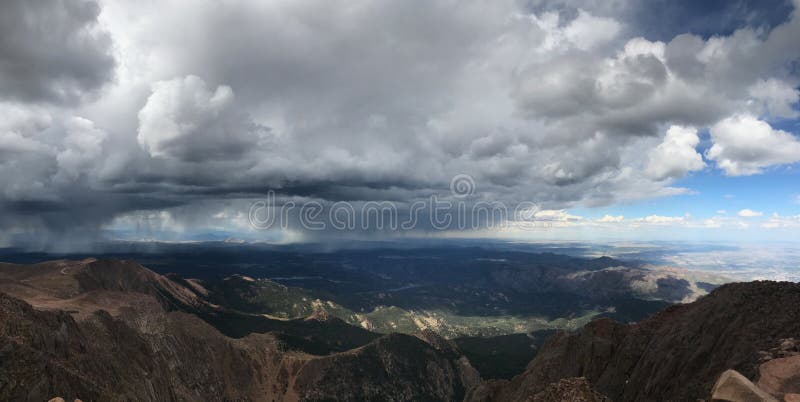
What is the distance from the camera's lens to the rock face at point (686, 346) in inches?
2457

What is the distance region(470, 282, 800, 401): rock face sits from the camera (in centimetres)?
6241

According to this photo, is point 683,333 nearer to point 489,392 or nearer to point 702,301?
point 702,301

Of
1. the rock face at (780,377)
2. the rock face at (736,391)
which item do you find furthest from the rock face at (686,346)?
the rock face at (736,391)

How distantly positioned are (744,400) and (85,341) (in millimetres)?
192443

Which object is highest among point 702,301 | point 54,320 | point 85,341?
point 702,301

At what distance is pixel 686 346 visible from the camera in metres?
76.9

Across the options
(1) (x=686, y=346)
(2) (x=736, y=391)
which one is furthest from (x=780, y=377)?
A: (1) (x=686, y=346)

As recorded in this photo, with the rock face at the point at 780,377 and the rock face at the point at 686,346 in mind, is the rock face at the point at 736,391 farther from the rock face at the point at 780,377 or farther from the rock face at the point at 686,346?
the rock face at the point at 686,346

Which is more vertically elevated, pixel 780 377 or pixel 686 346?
pixel 780 377

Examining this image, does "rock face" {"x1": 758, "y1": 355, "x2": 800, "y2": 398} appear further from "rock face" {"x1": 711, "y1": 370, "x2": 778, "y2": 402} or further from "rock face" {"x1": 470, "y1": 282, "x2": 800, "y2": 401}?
"rock face" {"x1": 711, "y1": 370, "x2": 778, "y2": 402}

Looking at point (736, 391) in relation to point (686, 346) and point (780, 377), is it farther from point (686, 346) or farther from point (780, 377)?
point (686, 346)

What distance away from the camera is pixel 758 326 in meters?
65.4

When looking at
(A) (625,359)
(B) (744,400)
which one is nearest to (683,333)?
(A) (625,359)

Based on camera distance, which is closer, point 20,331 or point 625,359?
point 625,359
